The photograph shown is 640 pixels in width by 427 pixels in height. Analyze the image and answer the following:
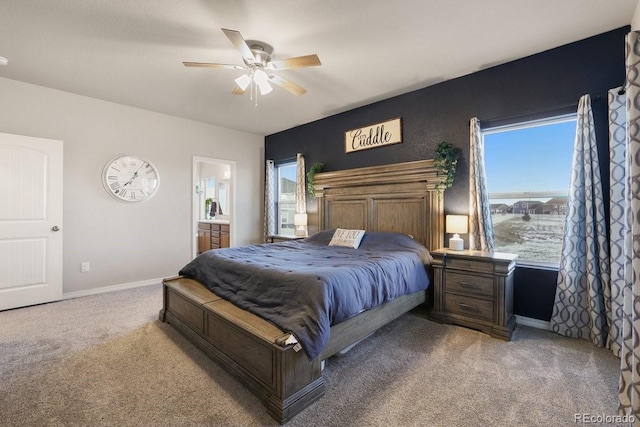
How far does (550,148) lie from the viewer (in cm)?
291

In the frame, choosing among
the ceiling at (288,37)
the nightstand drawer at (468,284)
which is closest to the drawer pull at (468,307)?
the nightstand drawer at (468,284)

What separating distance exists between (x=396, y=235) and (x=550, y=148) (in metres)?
1.80

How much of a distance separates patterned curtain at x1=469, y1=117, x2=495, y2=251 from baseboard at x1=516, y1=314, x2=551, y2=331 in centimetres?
76

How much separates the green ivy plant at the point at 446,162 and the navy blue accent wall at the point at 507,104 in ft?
0.34

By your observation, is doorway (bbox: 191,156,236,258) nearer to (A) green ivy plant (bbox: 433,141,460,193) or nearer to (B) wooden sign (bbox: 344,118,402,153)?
(B) wooden sign (bbox: 344,118,402,153)

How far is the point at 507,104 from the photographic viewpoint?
3043 millimetres

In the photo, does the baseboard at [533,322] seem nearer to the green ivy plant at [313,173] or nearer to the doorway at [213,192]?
the green ivy plant at [313,173]

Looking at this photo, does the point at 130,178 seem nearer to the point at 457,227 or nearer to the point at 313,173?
the point at 313,173

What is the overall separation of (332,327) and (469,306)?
64.4 inches

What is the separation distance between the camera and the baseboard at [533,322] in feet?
9.16

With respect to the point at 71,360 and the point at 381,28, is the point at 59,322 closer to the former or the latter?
the point at 71,360

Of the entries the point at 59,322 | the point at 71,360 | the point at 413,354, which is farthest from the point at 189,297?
the point at 413,354

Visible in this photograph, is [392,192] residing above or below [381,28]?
below

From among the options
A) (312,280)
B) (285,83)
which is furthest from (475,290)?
(285,83)
